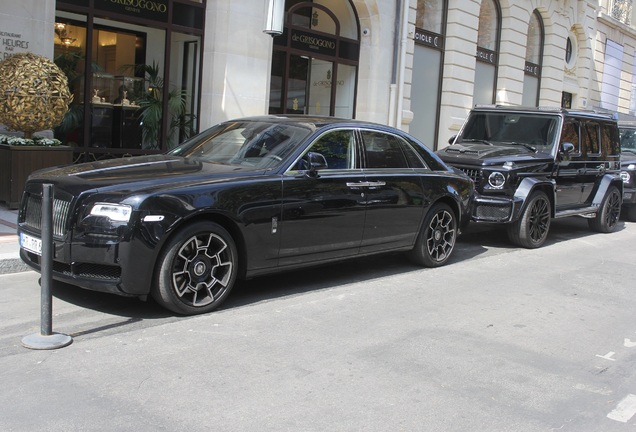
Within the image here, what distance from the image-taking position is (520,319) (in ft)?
20.4

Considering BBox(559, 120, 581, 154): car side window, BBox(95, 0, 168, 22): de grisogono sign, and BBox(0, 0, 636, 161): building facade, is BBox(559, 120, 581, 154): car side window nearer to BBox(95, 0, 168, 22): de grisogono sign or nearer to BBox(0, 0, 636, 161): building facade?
BBox(0, 0, 636, 161): building facade

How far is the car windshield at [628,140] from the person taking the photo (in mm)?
15626

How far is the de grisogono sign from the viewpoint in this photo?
1177cm

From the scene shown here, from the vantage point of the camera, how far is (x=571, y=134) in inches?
428

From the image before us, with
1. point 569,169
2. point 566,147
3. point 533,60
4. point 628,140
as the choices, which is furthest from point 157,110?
point 533,60

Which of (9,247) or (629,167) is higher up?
(629,167)

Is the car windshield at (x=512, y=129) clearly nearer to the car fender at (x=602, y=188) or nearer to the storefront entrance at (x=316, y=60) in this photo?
the car fender at (x=602, y=188)

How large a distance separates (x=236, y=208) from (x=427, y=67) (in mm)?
14853

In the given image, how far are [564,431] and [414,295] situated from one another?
3.05m

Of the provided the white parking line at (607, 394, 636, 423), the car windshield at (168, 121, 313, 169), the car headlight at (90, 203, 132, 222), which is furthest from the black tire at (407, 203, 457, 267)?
the car headlight at (90, 203, 132, 222)

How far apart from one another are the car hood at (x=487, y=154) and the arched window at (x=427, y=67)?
876cm

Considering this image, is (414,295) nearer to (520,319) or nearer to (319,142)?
(520,319)

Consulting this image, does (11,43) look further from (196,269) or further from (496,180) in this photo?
(496,180)

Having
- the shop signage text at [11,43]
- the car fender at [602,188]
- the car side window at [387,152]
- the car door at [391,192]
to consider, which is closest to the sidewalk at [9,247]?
the shop signage text at [11,43]
